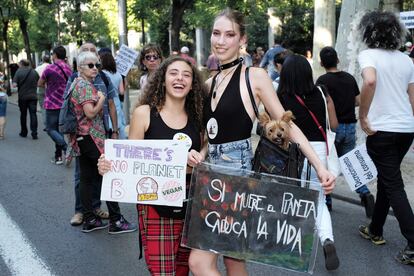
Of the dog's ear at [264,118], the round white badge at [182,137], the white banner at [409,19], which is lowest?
the round white badge at [182,137]

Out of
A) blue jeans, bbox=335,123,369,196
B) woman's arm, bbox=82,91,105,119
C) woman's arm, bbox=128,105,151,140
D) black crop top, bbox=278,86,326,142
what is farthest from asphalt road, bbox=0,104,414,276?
woman's arm, bbox=128,105,151,140

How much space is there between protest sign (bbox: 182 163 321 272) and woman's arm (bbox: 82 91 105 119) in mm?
2441

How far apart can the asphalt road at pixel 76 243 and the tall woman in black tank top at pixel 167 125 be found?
1353mm

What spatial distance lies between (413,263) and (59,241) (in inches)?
132

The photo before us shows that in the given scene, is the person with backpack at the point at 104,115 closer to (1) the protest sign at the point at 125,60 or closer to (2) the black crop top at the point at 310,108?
(2) the black crop top at the point at 310,108

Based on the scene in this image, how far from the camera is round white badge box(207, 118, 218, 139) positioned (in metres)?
2.87

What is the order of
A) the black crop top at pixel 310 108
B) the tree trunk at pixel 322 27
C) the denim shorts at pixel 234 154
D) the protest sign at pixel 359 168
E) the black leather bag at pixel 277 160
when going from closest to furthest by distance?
1. the black leather bag at pixel 277 160
2. the denim shorts at pixel 234 154
3. the black crop top at pixel 310 108
4. the protest sign at pixel 359 168
5. the tree trunk at pixel 322 27

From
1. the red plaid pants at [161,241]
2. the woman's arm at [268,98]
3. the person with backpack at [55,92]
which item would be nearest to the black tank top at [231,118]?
the woman's arm at [268,98]

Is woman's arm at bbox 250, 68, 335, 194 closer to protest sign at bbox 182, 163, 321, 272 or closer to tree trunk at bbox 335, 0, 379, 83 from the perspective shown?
protest sign at bbox 182, 163, 321, 272

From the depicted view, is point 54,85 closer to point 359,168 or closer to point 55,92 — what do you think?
point 55,92

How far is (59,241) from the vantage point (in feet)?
16.5

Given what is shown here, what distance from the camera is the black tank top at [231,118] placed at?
2811mm

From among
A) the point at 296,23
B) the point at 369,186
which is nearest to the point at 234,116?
the point at 369,186

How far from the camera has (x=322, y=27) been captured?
9852 millimetres
